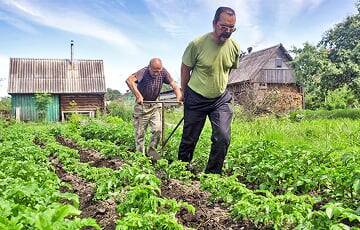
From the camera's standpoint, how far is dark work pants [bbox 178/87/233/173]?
5.59 metres

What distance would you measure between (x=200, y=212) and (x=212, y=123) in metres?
1.67

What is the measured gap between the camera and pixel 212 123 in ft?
18.9

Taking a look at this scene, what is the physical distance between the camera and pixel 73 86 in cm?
3325

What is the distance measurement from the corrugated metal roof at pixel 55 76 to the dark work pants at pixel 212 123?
27.2 metres

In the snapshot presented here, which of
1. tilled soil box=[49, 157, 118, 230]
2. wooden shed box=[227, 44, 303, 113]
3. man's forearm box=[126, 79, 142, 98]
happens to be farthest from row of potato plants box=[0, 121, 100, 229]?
wooden shed box=[227, 44, 303, 113]

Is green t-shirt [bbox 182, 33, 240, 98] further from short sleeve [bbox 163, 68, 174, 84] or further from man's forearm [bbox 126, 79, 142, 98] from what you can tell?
short sleeve [bbox 163, 68, 174, 84]

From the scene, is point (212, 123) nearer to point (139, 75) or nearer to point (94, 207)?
point (94, 207)

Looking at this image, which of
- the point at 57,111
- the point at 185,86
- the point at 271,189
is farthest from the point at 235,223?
the point at 57,111

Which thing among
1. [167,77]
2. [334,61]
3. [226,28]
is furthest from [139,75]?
[334,61]

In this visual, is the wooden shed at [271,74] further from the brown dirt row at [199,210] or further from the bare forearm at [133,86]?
the brown dirt row at [199,210]

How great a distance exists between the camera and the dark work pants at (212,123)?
559 centimetres

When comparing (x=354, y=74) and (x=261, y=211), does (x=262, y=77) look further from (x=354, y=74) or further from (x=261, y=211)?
(x=261, y=211)

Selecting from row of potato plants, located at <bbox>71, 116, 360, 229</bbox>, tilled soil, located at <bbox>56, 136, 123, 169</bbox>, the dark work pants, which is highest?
the dark work pants

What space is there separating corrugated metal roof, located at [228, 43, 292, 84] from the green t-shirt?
29.2m
